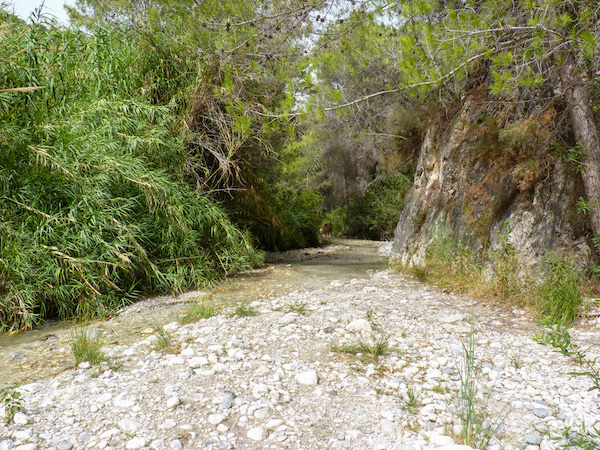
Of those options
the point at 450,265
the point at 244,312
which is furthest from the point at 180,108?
the point at 450,265

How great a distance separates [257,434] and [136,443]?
644mm

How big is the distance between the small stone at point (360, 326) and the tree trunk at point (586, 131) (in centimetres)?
248

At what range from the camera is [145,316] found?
513 cm

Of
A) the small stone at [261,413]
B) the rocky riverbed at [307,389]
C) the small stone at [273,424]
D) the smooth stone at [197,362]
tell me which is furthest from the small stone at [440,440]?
the smooth stone at [197,362]

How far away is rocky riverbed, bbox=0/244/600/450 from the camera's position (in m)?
2.43

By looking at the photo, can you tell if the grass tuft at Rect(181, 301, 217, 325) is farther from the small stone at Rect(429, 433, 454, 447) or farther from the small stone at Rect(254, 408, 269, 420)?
the small stone at Rect(429, 433, 454, 447)

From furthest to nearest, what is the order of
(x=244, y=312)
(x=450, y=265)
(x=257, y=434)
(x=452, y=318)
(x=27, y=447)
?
(x=450, y=265)
(x=244, y=312)
(x=452, y=318)
(x=257, y=434)
(x=27, y=447)

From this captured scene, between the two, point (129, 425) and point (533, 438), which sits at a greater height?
point (129, 425)

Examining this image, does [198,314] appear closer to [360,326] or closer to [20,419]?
[360,326]

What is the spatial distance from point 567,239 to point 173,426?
4314mm

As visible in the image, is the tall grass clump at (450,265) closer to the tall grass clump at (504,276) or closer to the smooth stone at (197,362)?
A: the tall grass clump at (504,276)

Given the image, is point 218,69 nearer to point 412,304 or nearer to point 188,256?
point 188,256

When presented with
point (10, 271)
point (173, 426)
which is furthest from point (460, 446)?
point (10, 271)

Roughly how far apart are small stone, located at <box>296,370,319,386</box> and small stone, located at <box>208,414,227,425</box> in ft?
2.14
